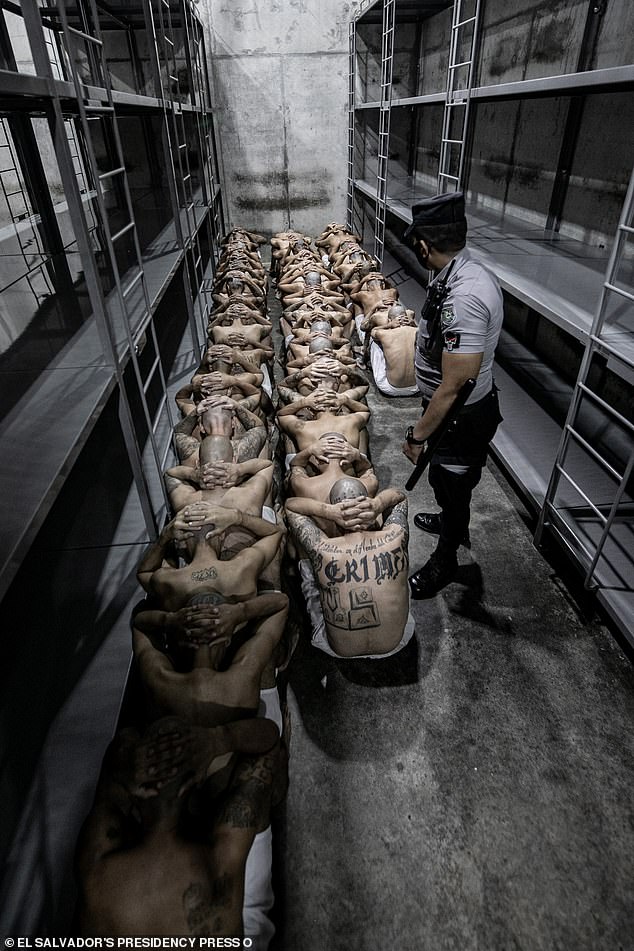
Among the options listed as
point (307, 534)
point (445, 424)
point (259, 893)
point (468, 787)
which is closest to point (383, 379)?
point (445, 424)

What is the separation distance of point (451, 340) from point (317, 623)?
1938 mm

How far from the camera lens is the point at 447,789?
9.24 feet

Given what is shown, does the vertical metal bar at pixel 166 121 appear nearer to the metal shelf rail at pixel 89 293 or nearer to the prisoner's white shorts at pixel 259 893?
the metal shelf rail at pixel 89 293

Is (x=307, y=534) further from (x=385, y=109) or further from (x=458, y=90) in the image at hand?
(x=385, y=109)

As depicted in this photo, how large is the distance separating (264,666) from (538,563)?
2.46 meters

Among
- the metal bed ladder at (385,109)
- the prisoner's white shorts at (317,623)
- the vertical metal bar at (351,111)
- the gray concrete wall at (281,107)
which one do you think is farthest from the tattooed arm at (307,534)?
the gray concrete wall at (281,107)

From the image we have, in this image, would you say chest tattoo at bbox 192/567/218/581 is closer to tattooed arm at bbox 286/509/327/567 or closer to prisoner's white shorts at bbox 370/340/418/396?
tattooed arm at bbox 286/509/327/567

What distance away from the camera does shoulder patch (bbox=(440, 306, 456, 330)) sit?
3.05m

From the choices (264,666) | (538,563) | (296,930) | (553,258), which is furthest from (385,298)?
(296,930)

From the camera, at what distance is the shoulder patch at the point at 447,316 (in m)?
3.05

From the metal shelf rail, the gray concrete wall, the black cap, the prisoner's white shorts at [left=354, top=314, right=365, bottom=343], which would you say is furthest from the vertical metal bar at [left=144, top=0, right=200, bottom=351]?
the gray concrete wall

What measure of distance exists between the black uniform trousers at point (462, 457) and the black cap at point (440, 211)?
3.45ft

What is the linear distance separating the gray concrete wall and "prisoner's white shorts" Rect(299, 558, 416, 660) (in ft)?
37.0

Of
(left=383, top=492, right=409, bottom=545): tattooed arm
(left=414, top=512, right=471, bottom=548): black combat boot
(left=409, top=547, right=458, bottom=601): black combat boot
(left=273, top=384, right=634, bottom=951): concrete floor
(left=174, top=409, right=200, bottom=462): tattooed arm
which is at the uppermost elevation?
(left=383, top=492, right=409, bottom=545): tattooed arm
